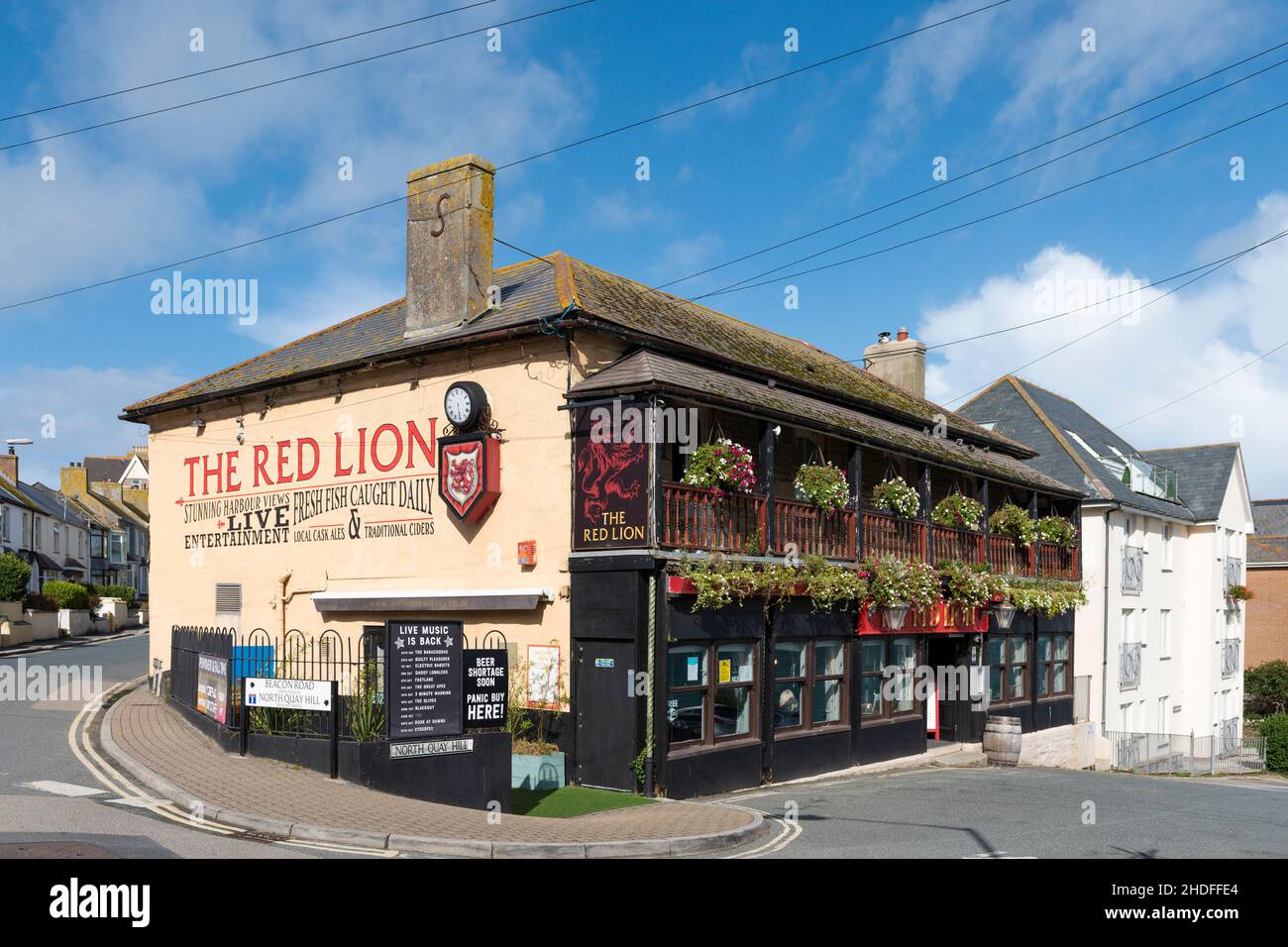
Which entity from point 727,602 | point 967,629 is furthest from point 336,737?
point 967,629

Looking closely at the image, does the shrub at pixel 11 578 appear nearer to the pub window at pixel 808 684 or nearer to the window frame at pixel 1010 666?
the pub window at pixel 808 684

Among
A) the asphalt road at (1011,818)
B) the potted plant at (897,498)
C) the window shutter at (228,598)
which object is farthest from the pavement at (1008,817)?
the window shutter at (228,598)

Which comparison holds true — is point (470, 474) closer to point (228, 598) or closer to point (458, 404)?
point (458, 404)

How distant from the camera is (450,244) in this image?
18.4 meters

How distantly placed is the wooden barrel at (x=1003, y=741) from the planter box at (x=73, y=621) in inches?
1470

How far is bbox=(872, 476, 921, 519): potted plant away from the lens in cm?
2031

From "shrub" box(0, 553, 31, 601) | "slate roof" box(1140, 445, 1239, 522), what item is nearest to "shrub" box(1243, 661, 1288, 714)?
"slate roof" box(1140, 445, 1239, 522)

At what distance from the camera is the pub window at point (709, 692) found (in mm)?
15086

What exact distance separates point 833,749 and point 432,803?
8.36m

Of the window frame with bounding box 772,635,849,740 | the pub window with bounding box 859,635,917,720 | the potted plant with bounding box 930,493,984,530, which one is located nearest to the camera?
the window frame with bounding box 772,635,849,740

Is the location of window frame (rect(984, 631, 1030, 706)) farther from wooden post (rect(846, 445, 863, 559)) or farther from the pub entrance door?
wooden post (rect(846, 445, 863, 559))

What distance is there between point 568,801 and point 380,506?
719cm

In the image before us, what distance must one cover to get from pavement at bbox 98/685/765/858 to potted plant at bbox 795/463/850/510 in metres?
→ 5.65
